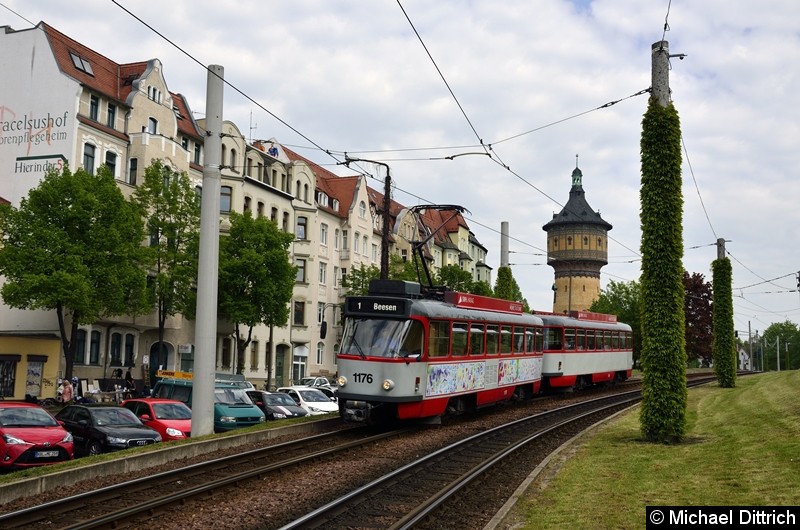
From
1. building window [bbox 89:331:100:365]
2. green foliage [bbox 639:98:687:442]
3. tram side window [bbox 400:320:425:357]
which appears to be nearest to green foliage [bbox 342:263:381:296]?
building window [bbox 89:331:100:365]

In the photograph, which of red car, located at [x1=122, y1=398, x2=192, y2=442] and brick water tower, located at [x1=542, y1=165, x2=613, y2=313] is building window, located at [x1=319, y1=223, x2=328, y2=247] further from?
brick water tower, located at [x1=542, y1=165, x2=613, y2=313]

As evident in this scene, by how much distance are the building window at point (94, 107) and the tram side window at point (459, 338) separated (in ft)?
84.7

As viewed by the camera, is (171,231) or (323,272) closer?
(171,231)

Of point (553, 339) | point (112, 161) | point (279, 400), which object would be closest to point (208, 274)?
point (279, 400)

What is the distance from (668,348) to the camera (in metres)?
18.1

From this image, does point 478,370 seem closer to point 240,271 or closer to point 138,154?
point 240,271

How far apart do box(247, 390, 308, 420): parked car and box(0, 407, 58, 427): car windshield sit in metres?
9.72

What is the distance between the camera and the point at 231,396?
24.7m

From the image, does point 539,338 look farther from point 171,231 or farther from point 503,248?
point 503,248

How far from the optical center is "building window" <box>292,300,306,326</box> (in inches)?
2203

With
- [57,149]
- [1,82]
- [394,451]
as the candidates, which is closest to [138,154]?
[57,149]

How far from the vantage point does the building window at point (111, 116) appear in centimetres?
4081

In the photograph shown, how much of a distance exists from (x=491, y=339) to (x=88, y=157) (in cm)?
2402

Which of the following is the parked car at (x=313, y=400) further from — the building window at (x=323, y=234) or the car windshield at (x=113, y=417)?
the building window at (x=323, y=234)
